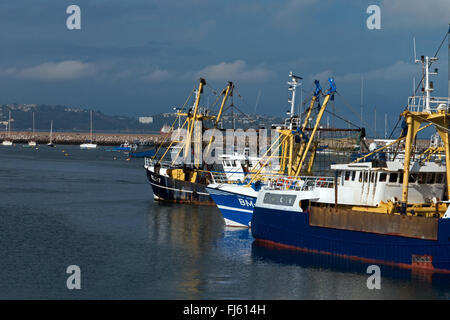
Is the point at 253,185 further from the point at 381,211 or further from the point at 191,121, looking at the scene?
the point at 191,121

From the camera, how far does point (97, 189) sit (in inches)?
3440

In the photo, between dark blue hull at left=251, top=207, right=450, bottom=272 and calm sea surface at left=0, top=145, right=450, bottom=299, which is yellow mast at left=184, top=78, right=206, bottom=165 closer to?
calm sea surface at left=0, top=145, right=450, bottom=299

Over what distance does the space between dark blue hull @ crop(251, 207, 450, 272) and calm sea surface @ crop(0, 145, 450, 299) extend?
649 mm

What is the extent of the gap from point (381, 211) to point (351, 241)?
2.40 m

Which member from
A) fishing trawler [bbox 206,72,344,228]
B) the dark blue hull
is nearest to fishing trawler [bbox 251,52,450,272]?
the dark blue hull

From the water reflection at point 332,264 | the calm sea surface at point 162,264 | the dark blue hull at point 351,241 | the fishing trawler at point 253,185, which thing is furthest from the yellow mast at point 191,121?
the water reflection at point 332,264

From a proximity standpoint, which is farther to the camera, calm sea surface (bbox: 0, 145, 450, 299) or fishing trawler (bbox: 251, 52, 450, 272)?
fishing trawler (bbox: 251, 52, 450, 272)

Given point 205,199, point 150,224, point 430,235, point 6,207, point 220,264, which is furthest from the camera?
point 205,199

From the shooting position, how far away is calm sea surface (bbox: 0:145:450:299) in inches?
1288

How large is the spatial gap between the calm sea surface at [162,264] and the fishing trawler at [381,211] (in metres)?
0.94

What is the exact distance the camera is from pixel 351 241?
3791cm
